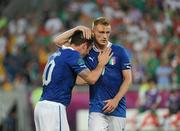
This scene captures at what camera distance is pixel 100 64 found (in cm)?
1023

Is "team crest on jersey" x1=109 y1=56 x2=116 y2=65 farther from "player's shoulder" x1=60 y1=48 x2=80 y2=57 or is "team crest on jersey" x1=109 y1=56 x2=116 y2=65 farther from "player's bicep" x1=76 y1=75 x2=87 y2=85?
"player's shoulder" x1=60 y1=48 x2=80 y2=57

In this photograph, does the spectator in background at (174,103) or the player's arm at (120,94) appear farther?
the spectator in background at (174,103)

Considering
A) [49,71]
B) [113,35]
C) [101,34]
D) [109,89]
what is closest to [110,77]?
[109,89]

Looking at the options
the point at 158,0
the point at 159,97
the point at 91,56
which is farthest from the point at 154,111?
the point at 91,56

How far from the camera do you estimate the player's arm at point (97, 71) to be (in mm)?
9906

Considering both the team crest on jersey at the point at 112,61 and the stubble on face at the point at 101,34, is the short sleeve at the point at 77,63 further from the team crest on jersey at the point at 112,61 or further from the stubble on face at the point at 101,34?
the team crest on jersey at the point at 112,61

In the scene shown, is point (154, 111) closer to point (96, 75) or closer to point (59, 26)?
point (59, 26)

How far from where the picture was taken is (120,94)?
10.4 metres

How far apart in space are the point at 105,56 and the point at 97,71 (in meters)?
0.37

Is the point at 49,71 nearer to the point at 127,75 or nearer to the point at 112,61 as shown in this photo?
the point at 112,61

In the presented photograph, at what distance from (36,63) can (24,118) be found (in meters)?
2.17

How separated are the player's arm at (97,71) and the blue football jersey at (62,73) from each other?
0.08 meters

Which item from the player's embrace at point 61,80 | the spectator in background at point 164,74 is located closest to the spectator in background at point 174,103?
the spectator in background at point 164,74

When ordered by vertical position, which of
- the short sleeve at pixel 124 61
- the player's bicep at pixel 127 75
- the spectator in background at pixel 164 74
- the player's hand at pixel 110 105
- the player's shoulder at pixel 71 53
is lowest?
the spectator in background at pixel 164 74
